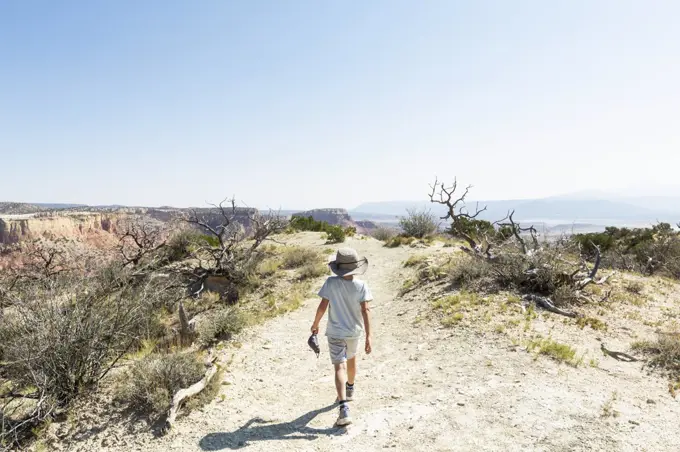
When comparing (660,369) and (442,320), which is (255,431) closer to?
(442,320)

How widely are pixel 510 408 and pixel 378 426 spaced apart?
5.56 ft

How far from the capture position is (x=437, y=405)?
4.86 m

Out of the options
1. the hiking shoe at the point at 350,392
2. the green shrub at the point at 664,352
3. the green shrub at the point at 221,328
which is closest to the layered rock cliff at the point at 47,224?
the green shrub at the point at 221,328

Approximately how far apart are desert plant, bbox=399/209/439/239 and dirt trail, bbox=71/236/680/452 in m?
15.8

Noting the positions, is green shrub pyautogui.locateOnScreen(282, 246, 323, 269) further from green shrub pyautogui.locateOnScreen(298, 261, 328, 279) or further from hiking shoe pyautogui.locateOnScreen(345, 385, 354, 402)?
hiking shoe pyautogui.locateOnScreen(345, 385, 354, 402)

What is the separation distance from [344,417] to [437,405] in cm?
130

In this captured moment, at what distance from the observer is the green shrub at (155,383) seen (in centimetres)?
486

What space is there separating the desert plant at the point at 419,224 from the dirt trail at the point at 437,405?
1578 cm

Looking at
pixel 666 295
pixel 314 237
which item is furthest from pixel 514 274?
pixel 314 237

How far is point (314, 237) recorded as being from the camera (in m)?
23.4

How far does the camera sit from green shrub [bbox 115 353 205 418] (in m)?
4.86

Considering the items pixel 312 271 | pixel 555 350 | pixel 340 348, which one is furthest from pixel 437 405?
pixel 312 271

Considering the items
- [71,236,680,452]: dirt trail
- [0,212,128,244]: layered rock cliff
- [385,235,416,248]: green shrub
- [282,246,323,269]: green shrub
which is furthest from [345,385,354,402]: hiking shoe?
[0,212,128,244]: layered rock cliff

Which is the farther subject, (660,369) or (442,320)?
(442,320)
